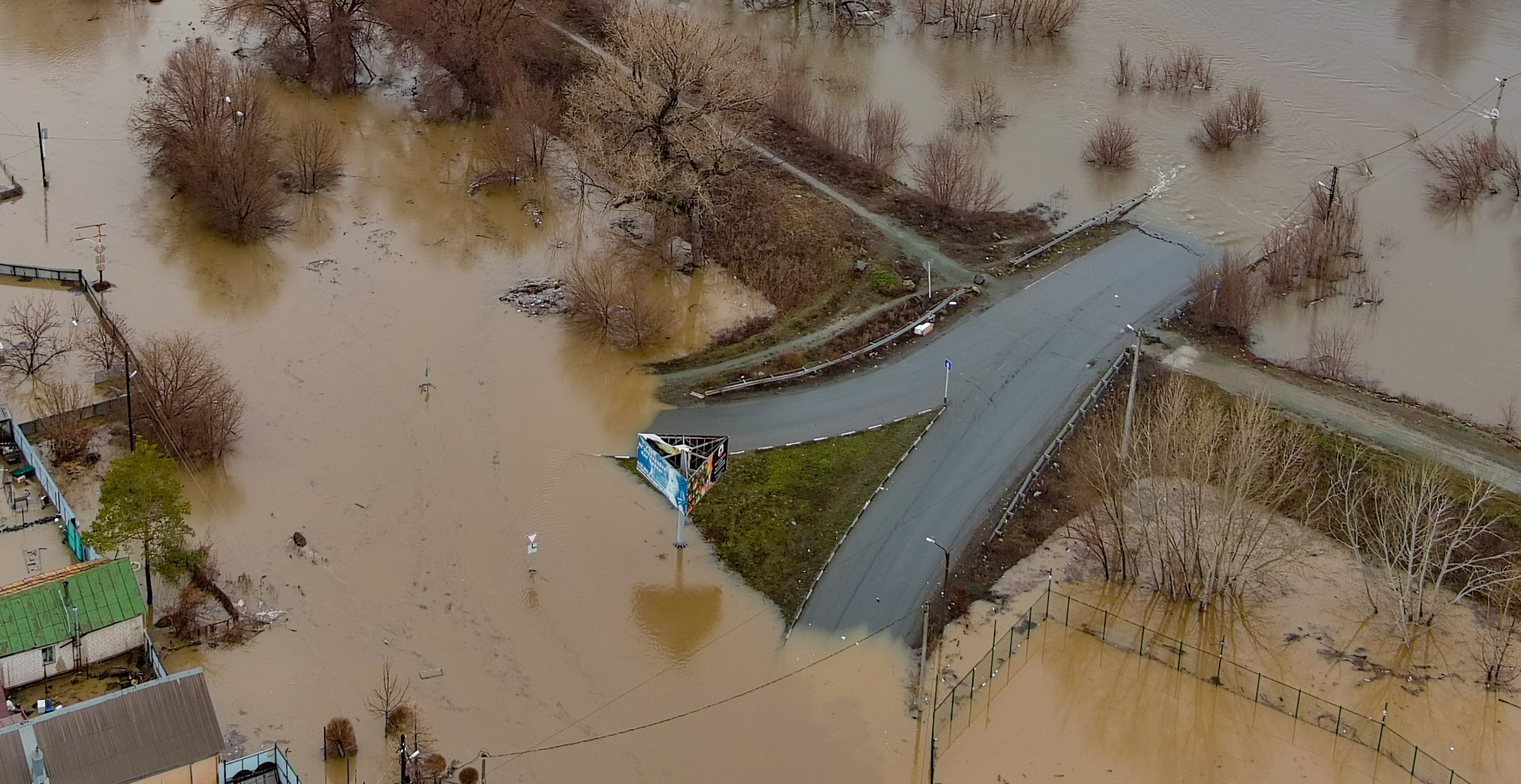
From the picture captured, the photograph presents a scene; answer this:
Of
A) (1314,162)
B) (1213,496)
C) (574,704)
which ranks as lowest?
(574,704)

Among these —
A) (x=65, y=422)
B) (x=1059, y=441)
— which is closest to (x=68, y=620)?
(x=65, y=422)

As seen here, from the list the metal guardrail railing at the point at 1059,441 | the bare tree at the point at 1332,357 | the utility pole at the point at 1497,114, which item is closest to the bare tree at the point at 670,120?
the metal guardrail railing at the point at 1059,441

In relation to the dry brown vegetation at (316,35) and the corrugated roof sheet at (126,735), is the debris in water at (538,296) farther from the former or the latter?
the corrugated roof sheet at (126,735)

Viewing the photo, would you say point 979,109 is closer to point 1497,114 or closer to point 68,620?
point 1497,114

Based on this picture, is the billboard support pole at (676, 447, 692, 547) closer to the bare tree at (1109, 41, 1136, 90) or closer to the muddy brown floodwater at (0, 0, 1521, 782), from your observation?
the muddy brown floodwater at (0, 0, 1521, 782)

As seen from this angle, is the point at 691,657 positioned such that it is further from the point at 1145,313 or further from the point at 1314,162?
the point at 1314,162

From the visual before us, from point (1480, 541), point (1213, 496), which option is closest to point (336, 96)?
point (1213, 496)

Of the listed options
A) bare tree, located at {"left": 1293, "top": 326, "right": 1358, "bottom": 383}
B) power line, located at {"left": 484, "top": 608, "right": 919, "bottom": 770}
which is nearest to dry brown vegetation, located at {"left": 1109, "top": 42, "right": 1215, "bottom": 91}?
bare tree, located at {"left": 1293, "top": 326, "right": 1358, "bottom": 383}
